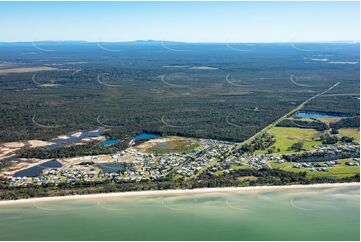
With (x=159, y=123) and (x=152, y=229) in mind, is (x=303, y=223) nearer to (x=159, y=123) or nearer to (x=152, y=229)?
(x=152, y=229)

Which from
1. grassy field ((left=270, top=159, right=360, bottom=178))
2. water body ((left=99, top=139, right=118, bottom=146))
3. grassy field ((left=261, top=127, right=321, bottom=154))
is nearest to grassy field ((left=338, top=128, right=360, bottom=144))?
grassy field ((left=261, top=127, right=321, bottom=154))

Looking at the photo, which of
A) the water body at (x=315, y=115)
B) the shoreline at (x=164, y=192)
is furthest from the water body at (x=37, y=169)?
the water body at (x=315, y=115)

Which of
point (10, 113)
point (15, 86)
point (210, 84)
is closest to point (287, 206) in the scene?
point (10, 113)

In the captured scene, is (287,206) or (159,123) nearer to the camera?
(287,206)

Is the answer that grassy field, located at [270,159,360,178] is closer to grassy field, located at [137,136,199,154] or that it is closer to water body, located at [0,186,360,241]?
water body, located at [0,186,360,241]

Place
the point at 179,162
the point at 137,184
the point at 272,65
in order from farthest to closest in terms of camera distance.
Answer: the point at 272,65, the point at 179,162, the point at 137,184

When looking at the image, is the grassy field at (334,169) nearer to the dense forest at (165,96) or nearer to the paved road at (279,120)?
the paved road at (279,120)

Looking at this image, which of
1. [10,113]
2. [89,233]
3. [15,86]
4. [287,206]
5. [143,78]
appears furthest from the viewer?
[143,78]

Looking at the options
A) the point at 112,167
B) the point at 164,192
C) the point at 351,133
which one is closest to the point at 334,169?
the point at 351,133

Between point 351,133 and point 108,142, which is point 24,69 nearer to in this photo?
point 108,142
